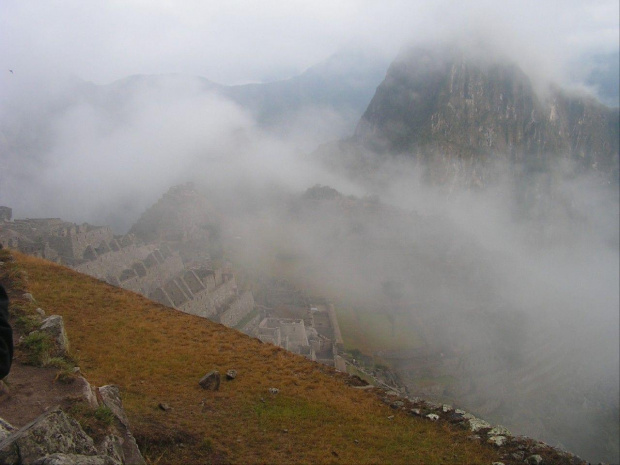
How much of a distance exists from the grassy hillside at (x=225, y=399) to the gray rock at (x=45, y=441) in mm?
2677

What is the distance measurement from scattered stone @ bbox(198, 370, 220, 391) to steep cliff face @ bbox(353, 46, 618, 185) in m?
123

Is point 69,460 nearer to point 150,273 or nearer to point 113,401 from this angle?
point 113,401

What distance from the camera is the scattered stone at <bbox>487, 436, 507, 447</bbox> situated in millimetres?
9014

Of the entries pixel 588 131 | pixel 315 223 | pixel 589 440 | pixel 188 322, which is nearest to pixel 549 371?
pixel 589 440

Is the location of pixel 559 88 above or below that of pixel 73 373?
above

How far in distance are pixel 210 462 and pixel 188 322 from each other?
845 centimetres

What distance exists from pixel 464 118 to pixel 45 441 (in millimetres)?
141863

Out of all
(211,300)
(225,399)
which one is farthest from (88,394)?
(211,300)

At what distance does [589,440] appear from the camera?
39.5 meters

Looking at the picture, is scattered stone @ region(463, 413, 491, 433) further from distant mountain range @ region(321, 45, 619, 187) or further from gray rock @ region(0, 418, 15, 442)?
distant mountain range @ region(321, 45, 619, 187)

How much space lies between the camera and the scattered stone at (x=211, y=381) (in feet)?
34.2

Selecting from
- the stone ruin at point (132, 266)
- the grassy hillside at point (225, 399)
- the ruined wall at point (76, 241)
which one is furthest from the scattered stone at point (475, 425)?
the ruined wall at point (76, 241)

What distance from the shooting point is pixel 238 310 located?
105 ft

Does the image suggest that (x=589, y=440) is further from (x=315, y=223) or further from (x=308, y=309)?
(x=315, y=223)
